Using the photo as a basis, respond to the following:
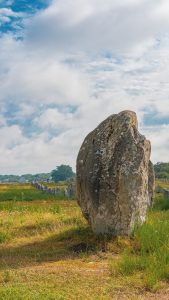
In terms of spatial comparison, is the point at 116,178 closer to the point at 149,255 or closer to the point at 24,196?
the point at 149,255

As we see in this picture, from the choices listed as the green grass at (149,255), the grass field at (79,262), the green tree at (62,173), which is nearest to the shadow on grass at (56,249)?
the grass field at (79,262)

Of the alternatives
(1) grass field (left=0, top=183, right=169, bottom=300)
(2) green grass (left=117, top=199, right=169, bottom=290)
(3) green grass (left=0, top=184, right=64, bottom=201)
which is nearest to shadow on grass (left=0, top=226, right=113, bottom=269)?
(1) grass field (left=0, top=183, right=169, bottom=300)

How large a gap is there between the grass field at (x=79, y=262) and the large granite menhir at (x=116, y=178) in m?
0.49

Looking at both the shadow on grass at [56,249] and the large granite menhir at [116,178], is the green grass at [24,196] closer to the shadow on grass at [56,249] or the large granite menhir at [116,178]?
the shadow on grass at [56,249]

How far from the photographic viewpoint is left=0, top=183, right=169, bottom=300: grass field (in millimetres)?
9602

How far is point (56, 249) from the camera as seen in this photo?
47.8 feet

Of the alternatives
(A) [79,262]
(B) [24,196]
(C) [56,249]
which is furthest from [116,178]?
(B) [24,196]

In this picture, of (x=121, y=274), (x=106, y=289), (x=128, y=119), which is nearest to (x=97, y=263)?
(x=121, y=274)

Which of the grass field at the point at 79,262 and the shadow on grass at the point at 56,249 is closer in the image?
the grass field at the point at 79,262

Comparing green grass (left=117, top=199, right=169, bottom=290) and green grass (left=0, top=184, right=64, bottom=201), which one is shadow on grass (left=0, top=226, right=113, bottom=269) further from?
green grass (left=0, top=184, right=64, bottom=201)

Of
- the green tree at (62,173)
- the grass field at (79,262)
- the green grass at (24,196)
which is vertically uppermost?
the green tree at (62,173)

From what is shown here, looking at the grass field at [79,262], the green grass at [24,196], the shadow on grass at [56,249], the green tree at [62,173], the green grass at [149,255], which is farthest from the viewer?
the green tree at [62,173]

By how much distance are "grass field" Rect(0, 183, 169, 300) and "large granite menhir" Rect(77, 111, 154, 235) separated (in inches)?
19.3

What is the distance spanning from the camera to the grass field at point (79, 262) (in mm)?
9602
